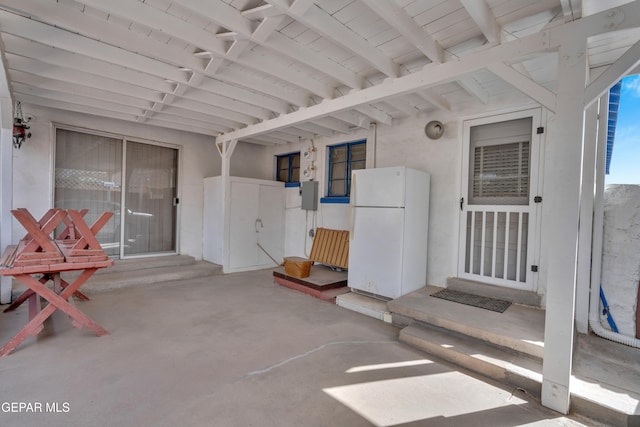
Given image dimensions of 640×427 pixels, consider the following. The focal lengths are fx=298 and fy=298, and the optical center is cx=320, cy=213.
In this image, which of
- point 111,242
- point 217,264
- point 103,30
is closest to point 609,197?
point 103,30

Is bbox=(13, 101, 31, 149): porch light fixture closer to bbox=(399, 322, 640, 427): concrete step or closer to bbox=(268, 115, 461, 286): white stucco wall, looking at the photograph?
bbox=(268, 115, 461, 286): white stucco wall

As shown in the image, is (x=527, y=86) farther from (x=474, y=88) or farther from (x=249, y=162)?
(x=249, y=162)

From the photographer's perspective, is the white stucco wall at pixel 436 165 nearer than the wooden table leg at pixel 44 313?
No

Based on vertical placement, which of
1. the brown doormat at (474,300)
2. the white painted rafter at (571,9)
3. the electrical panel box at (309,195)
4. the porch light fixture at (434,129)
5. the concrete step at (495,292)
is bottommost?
Result: the brown doormat at (474,300)

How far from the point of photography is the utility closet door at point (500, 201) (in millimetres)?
3547

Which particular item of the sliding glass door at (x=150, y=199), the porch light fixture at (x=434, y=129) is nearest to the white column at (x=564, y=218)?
the porch light fixture at (x=434, y=129)

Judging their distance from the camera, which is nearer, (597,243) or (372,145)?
(597,243)

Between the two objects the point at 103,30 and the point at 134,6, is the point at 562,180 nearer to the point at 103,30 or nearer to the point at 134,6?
the point at 134,6

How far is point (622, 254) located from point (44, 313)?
18.2ft

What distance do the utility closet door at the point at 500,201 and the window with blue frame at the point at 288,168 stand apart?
3.69 meters

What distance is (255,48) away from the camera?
9.62 ft

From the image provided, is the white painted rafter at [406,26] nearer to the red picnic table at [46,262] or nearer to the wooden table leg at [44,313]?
the red picnic table at [46,262]

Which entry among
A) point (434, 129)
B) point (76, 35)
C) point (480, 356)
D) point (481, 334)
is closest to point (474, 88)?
point (434, 129)

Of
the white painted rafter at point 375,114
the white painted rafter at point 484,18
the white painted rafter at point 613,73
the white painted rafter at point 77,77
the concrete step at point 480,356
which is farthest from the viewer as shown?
the white painted rafter at point 375,114
